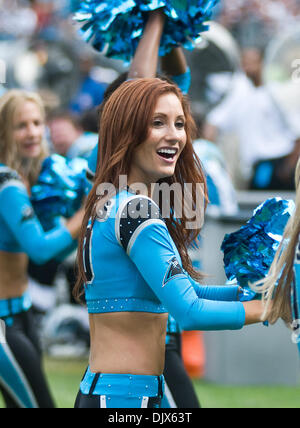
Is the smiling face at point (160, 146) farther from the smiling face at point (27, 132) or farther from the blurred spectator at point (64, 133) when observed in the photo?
the blurred spectator at point (64, 133)

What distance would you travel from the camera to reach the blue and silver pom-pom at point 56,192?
4000mm

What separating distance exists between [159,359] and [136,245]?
14.5 inches

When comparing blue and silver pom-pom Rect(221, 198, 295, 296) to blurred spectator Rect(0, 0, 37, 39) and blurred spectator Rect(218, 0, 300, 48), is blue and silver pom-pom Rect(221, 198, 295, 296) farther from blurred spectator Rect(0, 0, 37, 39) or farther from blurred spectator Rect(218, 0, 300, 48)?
blurred spectator Rect(0, 0, 37, 39)

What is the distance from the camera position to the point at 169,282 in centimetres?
219

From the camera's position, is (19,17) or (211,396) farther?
(19,17)

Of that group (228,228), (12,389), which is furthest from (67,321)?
(12,389)

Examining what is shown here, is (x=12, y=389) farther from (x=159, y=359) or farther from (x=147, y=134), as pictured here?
(x=147, y=134)

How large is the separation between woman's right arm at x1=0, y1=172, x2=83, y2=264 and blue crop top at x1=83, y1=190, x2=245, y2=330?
1207 millimetres

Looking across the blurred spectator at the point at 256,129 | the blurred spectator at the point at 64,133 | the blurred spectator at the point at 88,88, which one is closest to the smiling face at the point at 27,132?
the blurred spectator at the point at 64,133

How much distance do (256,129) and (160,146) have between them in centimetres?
585

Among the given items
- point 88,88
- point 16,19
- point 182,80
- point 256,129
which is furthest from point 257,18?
point 182,80

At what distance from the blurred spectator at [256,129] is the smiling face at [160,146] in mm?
5295

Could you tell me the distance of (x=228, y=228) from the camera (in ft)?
19.5

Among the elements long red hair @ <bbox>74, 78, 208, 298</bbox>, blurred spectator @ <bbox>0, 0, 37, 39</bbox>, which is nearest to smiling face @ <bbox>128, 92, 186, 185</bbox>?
long red hair @ <bbox>74, 78, 208, 298</bbox>
